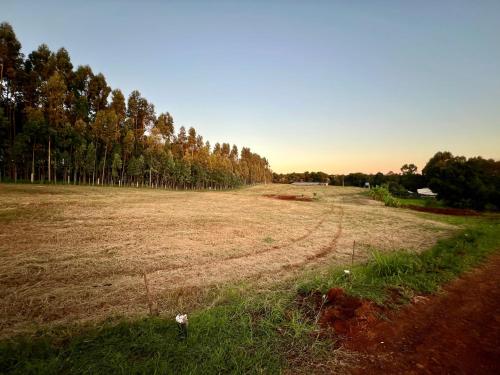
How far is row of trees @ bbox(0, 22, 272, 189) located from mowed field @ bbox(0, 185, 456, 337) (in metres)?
33.6

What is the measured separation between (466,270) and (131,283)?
42.4 ft

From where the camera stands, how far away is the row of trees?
153ft

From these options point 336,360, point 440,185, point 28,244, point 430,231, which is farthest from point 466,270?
point 440,185

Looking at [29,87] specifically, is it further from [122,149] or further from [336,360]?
[336,360]

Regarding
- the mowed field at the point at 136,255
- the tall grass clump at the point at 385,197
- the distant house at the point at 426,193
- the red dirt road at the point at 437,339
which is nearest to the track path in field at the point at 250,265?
the mowed field at the point at 136,255

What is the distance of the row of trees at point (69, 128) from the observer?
46.6 m

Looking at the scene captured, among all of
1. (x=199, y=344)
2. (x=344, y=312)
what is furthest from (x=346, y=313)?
(x=199, y=344)

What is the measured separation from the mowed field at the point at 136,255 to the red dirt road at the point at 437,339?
13.9 ft

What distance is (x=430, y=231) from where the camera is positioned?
22734 millimetres

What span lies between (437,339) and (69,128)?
6117 centimetres

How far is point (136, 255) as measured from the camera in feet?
39.1

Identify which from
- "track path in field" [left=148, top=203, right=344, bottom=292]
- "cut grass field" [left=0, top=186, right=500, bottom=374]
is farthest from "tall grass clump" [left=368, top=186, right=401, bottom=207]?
"cut grass field" [left=0, top=186, right=500, bottom=374]

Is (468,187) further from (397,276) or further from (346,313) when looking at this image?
(346,313)

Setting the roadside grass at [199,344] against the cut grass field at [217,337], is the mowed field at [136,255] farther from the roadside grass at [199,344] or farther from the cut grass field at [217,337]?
the roadside grass at [199,344]
